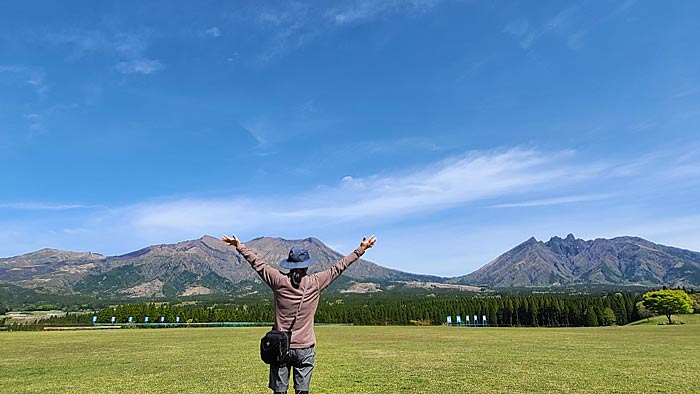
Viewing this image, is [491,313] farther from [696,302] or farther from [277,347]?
[277,347]

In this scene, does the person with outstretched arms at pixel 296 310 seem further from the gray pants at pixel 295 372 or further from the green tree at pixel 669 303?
the green tree at pixel 669 303

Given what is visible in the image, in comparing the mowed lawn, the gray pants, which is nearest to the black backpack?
the gray pants

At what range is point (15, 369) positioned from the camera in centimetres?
2062

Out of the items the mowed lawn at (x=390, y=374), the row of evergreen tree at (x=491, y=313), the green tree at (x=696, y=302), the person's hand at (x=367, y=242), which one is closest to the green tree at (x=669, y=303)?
the green tree at (x=696, y=302)

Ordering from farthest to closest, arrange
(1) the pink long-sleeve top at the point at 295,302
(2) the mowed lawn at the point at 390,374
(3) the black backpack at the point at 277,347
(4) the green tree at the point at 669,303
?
(4) the green tree at the point at 669,303 < (2) the mowed lawn at the point at 390,374 < (1) the pink long-sleeve top at the point at 295,302 < (3) the black backpack at the point at 277,347

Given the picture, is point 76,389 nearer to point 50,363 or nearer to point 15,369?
point 15,369

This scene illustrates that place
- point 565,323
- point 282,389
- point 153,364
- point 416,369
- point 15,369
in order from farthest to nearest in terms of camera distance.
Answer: point 565,323 < point 153,364 < point 15,369 < point 416,369 < point 282,389

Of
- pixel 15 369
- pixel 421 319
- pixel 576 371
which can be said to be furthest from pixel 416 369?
pixel 421 319

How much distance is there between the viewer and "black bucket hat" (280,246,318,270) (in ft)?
21.7

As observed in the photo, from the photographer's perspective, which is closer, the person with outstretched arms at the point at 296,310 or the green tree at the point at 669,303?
the person with outstretched arms at the point at 296,310

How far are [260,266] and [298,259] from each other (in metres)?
0.65

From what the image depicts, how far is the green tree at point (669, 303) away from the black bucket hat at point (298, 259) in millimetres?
99788

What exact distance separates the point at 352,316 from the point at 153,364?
113114 mm

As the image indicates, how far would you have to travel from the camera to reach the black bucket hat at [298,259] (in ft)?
21.7
